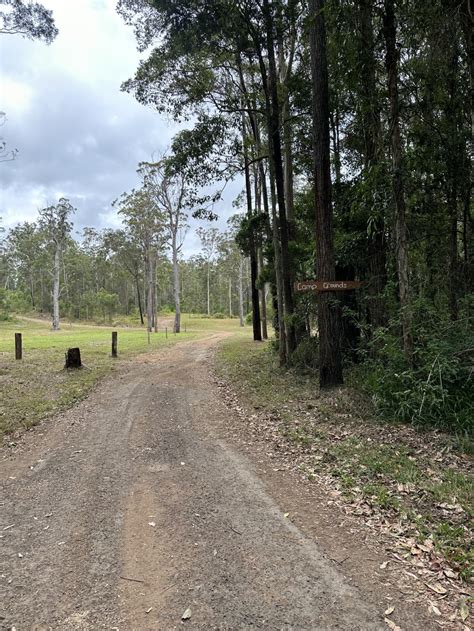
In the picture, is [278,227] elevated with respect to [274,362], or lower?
elevated

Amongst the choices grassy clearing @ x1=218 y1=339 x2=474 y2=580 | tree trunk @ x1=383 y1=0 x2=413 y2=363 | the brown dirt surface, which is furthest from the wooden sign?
the brown dirt surface

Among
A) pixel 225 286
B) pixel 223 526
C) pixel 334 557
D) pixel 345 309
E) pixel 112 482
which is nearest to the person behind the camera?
pixel 334 557

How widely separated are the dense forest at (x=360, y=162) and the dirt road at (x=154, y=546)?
324 cm

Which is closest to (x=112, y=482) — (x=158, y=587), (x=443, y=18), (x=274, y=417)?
(x=158, y=587)

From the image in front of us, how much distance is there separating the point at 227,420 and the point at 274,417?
83 centimetres

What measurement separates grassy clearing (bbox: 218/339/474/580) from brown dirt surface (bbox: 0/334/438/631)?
0.41 meters

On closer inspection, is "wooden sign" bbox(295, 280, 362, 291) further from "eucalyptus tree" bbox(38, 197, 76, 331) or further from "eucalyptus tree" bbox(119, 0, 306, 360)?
"eucalyptus tree" bbox(38, 197, 76, 331)

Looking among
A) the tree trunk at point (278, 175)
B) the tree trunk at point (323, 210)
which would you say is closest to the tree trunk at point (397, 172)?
the tree trunk at point (323, 210)

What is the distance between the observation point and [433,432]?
17.9 feet

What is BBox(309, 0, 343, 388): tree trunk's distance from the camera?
7785 millimetres

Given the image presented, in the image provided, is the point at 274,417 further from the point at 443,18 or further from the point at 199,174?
the point at 199,174

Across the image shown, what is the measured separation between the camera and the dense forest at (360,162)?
637 centimetres

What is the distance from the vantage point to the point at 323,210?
795 centimetres

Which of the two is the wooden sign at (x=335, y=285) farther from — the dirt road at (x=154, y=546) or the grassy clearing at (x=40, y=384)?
the grassy clearing at (x=40, y=384)
